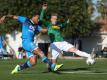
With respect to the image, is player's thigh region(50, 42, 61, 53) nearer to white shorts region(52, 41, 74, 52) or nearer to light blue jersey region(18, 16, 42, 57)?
white shorts region(52, 41, 74, 52)

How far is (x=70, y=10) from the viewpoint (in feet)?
196

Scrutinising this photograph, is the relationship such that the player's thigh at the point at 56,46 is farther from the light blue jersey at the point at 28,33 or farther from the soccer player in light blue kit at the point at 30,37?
the light blue jersey at the point at 28,33

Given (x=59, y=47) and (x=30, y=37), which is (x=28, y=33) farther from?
(x=59, y=47)

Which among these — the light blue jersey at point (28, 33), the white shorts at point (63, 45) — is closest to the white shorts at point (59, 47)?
the white shorts at point (63, 45)

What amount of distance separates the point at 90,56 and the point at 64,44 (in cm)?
206

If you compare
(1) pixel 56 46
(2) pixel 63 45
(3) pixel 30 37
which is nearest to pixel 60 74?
Result: (3) pixel 30 37

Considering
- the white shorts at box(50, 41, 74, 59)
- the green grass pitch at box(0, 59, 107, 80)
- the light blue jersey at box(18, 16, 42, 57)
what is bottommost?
the green grass pitch at box(0, 59, 107, 80)

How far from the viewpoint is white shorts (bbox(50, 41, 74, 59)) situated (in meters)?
16.4

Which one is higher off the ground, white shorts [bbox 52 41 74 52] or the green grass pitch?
white shorts [bbox 52 41 74 52]

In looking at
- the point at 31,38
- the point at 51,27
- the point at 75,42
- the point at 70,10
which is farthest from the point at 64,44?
the point at 75,42

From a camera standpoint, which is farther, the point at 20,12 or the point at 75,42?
the point at 75,42

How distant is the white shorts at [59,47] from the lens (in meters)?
16.4

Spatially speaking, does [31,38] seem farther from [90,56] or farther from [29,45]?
[90,56]

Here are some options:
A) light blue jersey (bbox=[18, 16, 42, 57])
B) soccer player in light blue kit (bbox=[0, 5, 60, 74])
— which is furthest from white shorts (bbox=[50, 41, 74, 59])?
light blue jersey (bbox=[18, 16, 42, 57])
